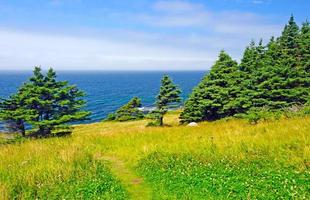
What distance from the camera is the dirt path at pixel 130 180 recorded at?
11297 mm

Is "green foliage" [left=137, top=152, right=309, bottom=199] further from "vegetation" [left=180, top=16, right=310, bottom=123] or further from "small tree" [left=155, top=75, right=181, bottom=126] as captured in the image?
"small tree" [left=155, top=75, right=181, bottom=126]

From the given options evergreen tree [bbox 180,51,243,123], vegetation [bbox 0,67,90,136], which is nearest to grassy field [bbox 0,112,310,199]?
vegetation [bbox 0,67,90,136]

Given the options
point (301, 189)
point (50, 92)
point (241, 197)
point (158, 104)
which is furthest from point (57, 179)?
point (158, 104)

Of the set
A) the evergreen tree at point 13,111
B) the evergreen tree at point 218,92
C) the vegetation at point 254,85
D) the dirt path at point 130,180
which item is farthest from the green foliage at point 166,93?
the dirt path at point 130,180

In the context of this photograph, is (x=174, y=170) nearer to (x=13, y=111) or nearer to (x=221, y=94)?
(x=221, y=94)

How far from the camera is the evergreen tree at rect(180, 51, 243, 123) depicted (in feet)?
114

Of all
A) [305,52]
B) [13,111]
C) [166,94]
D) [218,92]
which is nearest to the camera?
[13,111]

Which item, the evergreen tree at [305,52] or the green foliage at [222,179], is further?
the evergreen tree at [305,52]

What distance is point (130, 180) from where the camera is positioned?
1293 centimetres

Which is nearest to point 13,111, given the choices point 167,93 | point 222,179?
point 167,93

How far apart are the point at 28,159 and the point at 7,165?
35.8 inches

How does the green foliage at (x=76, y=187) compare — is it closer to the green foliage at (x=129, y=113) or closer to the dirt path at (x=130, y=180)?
the dirt path at (x=130, y=180)

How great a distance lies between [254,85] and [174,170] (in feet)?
67.9

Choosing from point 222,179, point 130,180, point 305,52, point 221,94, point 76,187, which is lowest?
point 130,180
